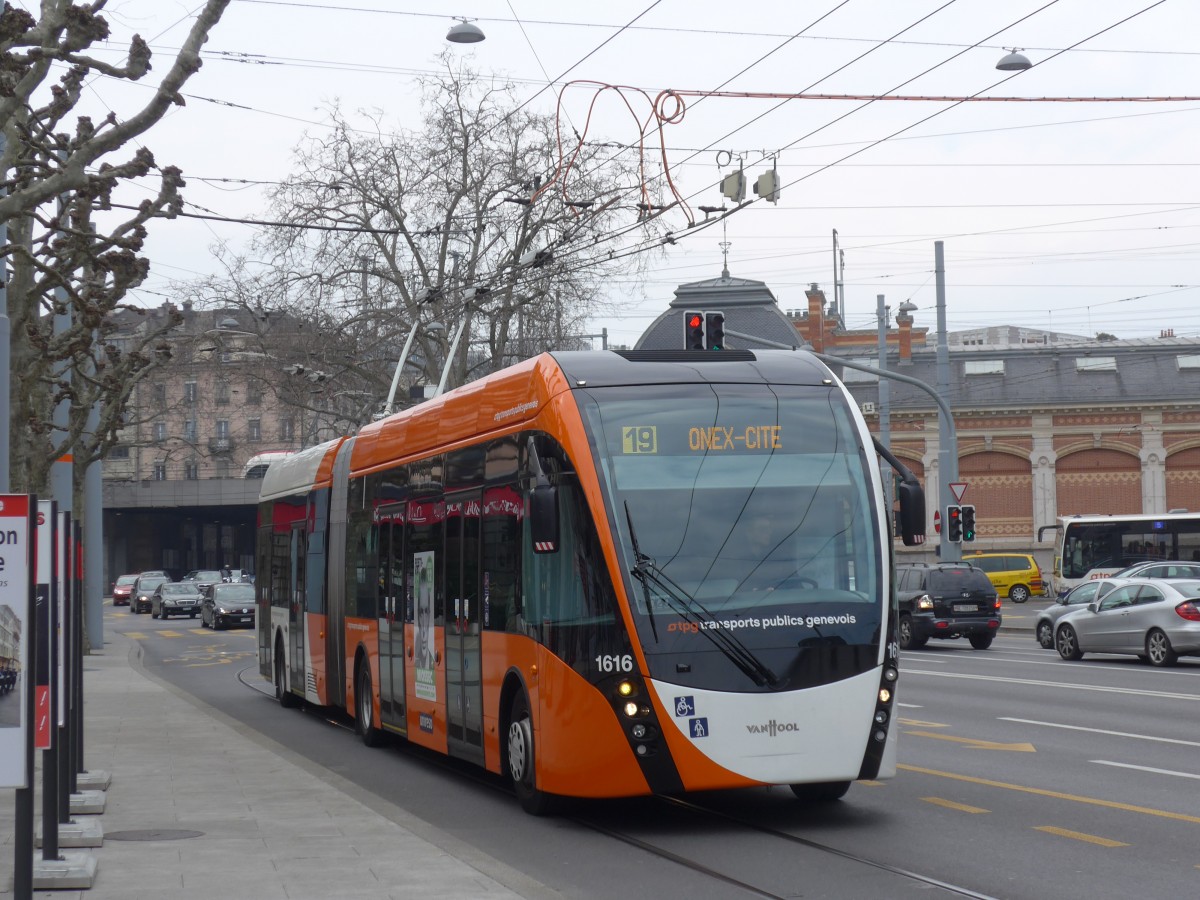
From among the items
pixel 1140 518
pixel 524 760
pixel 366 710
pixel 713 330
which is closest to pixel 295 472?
pixel 366 710

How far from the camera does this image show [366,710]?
16.9 metres

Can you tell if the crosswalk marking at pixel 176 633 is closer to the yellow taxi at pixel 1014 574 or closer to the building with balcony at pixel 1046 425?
the building with balcony at pixel 1046 425

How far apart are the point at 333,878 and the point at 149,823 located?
2.85 meters

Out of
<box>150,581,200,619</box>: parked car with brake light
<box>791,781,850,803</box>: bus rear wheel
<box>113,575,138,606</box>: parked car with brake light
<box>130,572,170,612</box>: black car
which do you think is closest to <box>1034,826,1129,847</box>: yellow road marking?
<box>791,781,850,803</box>: bus rear wheel

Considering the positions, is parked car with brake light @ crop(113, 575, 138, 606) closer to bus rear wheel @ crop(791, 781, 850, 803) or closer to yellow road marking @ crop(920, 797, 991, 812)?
bus rear wheel @ crop(791, 781, 850, 803)

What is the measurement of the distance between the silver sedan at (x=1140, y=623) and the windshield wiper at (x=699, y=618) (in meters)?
16.5

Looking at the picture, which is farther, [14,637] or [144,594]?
[144,594]

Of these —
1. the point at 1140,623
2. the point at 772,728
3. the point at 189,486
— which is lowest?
the point at 1140,623

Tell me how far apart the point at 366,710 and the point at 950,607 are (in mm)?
17257

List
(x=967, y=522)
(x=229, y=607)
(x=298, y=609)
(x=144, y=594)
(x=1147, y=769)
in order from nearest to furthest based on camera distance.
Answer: (x=1147, y=769) → (x=298, y=609) → (x=967, y=522) → (x=229, y=607) → (x=144, y=594)

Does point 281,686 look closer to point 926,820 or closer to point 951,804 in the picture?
point 951,804

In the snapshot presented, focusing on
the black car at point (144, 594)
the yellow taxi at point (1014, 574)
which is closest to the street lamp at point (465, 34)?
the yellow taxi at point (1014, 574)

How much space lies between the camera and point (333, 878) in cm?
855

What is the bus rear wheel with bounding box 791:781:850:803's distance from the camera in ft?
37.2
